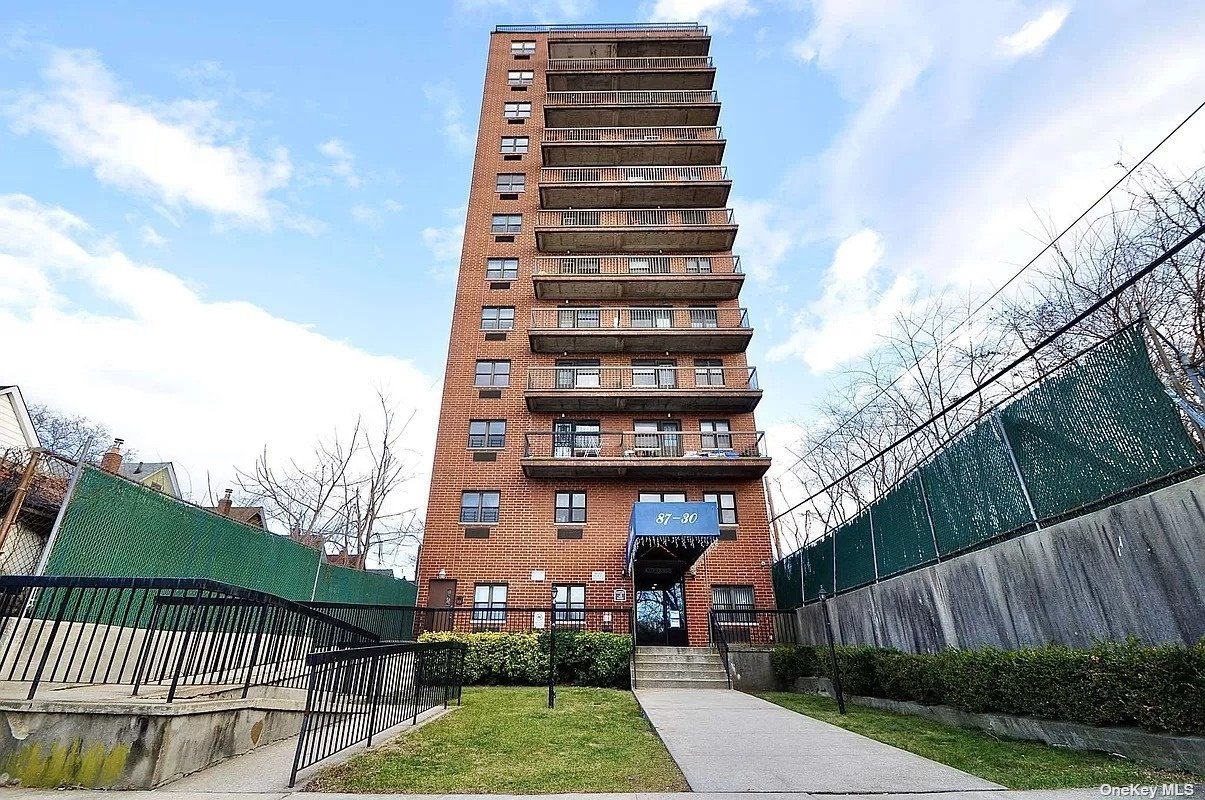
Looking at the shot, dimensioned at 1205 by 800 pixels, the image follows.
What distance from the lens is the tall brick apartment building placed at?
57.8 feet

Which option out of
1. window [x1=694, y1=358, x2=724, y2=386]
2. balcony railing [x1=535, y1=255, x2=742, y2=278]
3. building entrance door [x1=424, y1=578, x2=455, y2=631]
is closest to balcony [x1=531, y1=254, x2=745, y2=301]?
balcony railing [x1=535, y1=255, x2=742, y2=278]

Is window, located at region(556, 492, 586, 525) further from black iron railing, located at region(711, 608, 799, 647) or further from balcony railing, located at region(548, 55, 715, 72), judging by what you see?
balcony railing, located at region(548, 55, 715, 72)

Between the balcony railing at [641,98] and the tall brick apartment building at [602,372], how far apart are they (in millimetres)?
113

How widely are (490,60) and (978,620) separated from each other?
35106 millimetres

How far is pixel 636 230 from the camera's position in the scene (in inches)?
922

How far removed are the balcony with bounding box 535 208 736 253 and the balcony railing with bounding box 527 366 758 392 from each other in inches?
253

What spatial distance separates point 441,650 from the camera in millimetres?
8352

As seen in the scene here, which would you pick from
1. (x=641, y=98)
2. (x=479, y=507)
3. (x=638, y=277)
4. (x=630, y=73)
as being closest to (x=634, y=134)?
(x=641, y=98)

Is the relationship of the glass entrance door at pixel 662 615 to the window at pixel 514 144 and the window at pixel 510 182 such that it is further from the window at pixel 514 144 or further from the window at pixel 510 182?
the window at pixel 514 144

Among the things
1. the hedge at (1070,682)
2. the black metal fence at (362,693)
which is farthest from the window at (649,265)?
the black metal fence at (362,693)

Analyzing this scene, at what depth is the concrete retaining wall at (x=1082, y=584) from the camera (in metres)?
4.75

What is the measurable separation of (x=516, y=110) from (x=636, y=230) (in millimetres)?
11627

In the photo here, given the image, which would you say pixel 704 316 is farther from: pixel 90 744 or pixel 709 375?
pixel 90 744

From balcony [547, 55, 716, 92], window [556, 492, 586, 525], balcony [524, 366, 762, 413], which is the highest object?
balcony [547, 55, 716, 92]
